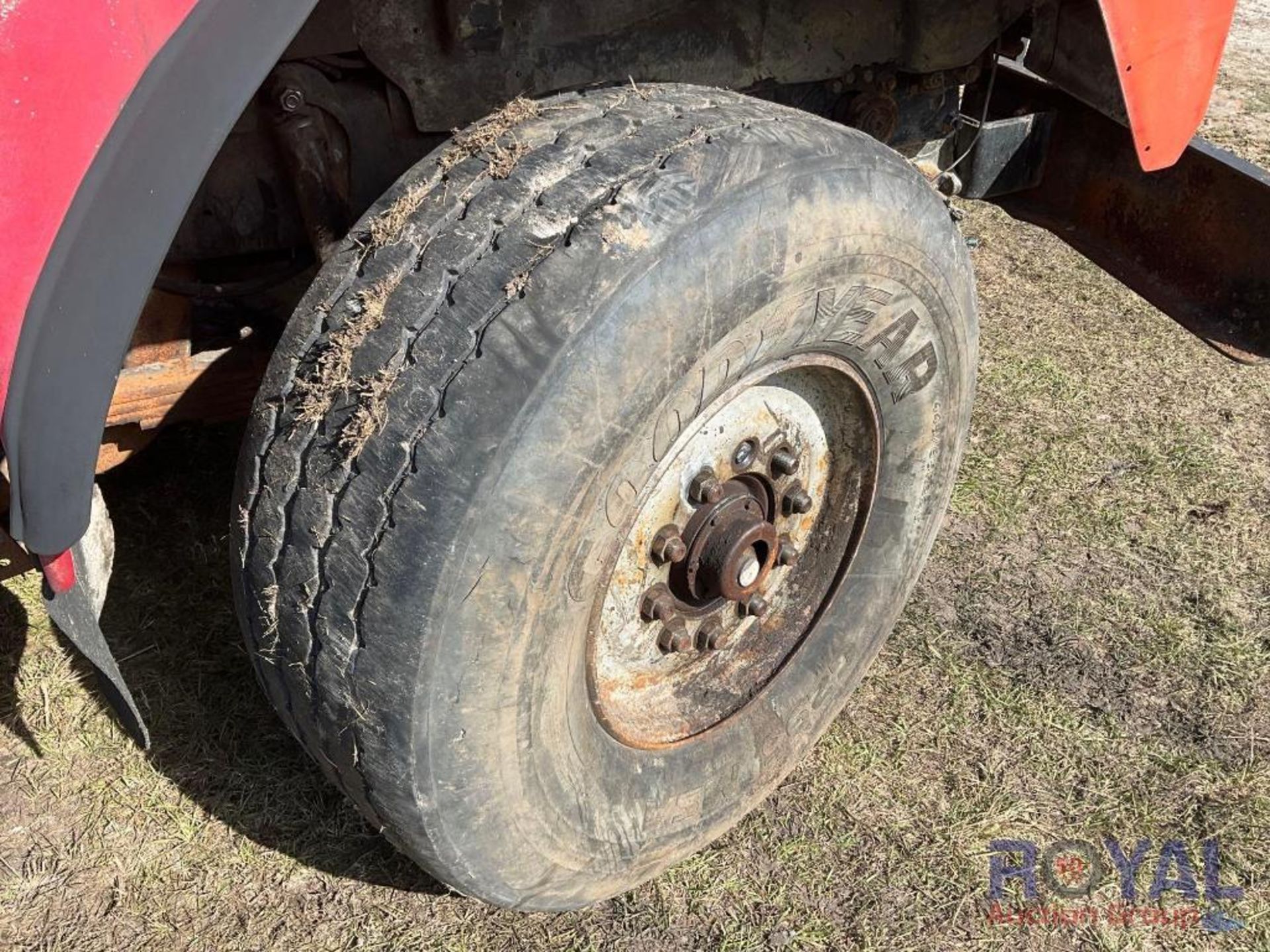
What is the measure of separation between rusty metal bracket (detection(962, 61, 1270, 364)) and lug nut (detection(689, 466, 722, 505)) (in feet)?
4.90

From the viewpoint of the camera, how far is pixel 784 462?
6.71 ft

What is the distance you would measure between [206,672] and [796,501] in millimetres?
1371

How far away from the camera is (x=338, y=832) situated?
7.30 feet

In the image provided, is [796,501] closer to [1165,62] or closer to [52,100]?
[1165,62]

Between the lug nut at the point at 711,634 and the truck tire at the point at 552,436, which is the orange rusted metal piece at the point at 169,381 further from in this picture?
the lug nut at the point at 711,634

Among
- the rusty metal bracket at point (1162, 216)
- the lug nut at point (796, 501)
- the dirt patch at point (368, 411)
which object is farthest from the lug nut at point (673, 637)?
the rusty metal bracket at point (1162, 216)

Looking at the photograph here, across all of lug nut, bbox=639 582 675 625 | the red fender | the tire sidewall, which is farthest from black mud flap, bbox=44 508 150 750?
the red fender

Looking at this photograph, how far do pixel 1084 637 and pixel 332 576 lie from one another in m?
1.95

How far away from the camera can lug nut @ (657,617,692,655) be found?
203cm

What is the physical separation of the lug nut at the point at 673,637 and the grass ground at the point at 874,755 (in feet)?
1.57

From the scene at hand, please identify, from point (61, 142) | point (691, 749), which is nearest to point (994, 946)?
point (691, 749)

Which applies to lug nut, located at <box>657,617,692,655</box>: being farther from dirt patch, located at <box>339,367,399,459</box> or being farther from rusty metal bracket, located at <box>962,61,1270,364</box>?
rusty metal bracket, located at <box>962,61,1270,364</box>

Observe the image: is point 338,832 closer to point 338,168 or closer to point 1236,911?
point 338,168

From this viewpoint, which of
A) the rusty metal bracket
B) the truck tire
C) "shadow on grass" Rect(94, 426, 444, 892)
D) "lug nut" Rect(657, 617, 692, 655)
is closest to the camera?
the truck tire
